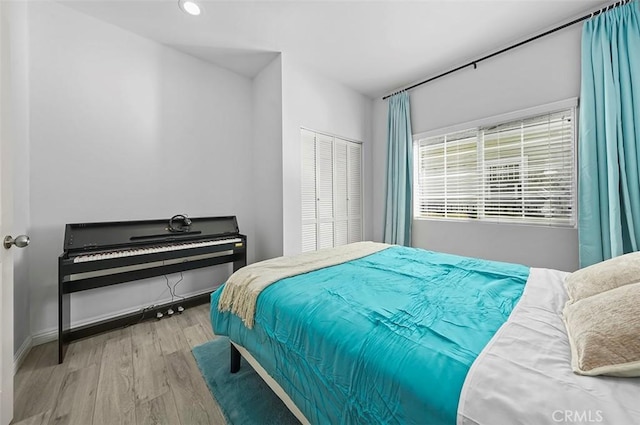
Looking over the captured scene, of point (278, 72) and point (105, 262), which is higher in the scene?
point (278, 72)

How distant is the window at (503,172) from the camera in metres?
2.31

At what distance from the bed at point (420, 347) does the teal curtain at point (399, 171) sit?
185 centimetres

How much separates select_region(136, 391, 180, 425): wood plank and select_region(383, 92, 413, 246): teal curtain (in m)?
2.88

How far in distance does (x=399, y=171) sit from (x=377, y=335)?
2886 mm

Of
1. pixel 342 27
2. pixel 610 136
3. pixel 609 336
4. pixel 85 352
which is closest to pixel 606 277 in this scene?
pixel 609 336

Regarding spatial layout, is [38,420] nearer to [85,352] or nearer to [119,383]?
[119,383]

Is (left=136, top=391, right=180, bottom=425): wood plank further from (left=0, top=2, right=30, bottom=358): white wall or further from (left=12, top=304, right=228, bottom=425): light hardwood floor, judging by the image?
(left=0, top=2, right=30, bottom=358): white wall

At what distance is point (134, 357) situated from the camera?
1.76 metres

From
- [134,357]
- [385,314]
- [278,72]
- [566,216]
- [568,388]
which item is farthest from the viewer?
[278,72]

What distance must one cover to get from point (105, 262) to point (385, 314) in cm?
209

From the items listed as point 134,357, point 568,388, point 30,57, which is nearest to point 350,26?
point 30,57

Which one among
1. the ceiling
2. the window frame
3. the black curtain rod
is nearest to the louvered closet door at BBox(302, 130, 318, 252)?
the ceiling

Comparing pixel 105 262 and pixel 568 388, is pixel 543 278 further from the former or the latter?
pixel 105 262

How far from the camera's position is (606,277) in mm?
986
